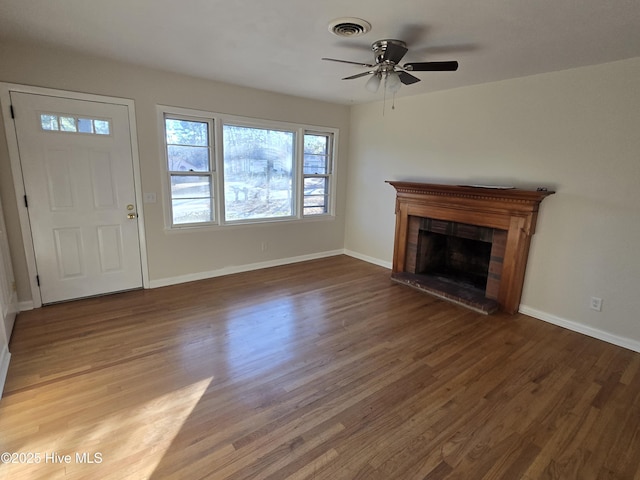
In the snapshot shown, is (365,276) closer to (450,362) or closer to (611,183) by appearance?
(450,362)

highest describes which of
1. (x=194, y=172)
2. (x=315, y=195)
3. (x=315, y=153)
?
(x=315, y=153)

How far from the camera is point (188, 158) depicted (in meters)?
4.05

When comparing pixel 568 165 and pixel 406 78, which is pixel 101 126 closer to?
pixel 406 78

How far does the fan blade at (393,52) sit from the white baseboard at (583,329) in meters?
2.89

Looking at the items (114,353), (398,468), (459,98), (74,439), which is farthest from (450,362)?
(459,98)

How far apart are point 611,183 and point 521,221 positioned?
75cm

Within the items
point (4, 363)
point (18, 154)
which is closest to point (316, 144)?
point (18, 154)

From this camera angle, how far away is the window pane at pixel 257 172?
4.42 m

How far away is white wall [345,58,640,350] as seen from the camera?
2.84 metres

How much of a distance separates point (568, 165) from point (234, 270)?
13.4ft

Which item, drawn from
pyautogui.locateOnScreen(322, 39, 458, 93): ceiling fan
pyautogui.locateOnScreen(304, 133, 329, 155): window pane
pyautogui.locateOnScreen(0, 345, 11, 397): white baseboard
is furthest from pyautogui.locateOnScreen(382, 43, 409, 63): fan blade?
pyautogui.locateOnScreen(0, 345, 11, 397): white baseboard

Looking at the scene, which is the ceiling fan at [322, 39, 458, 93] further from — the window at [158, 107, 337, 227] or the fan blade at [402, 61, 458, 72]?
the window at [158, 107, 337, 227]

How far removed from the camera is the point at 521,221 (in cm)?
333

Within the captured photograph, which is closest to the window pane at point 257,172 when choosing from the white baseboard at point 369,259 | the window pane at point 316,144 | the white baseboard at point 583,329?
the window pane at point 316,144
